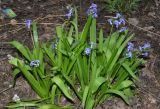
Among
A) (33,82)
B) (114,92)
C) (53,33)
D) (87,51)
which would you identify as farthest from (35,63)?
(53,33)

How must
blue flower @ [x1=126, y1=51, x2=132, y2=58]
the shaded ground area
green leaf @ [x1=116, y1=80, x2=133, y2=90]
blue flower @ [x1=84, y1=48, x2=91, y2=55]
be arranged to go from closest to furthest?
blue flower @ [x1=84, y1=48, x2=91, y2=55], blue flower @ [x1=126, y1=51, x2=132, y2=58], green leaf @ [x1=116, y1=80, x2=133, y2=90], the shaded ground area

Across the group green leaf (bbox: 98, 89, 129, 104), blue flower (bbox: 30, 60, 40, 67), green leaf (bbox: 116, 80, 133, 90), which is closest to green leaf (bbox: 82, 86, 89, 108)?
green leaf (bbox: 98, 89, 129, 104)

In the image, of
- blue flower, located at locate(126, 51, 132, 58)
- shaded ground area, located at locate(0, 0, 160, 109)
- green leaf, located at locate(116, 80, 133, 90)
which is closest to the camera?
blue flower, located at locate(126, 51, 132, 58)

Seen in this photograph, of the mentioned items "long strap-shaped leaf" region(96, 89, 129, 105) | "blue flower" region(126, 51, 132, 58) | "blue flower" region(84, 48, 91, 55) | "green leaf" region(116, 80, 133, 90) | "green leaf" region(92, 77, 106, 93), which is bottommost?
"long strap-shaped leaf" region(96, 89, 129, 105)

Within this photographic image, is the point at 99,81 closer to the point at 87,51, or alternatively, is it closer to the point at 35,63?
the point at 87,51

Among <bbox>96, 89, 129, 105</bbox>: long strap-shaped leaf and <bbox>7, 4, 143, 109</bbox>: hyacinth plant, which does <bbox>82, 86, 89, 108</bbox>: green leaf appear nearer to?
<bbox>7, 4, 143, 109</bbox>: hyacinth plant
